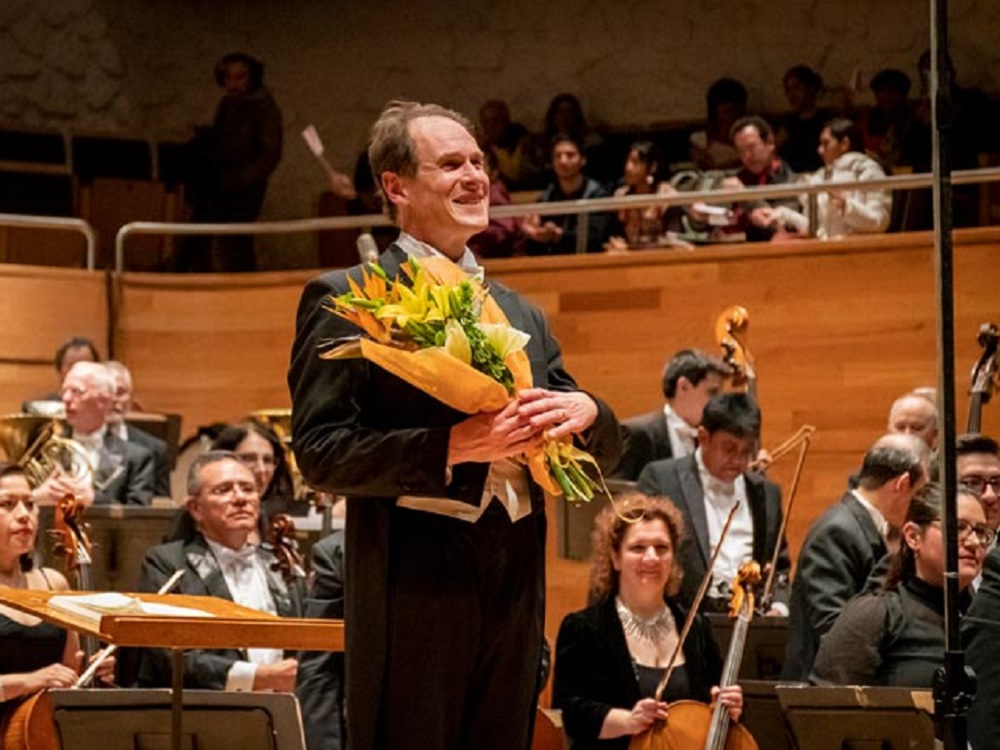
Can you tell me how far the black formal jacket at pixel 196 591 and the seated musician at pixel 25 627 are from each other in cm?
13

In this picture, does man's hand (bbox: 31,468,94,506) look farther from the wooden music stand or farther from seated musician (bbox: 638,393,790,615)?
the wooden music stand

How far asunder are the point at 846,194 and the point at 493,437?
18.4ft

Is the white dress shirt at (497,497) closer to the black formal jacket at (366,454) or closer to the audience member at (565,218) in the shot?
the black formal jacket at (366,454)

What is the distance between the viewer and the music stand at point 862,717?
443 cm

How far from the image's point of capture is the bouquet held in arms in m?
2.79

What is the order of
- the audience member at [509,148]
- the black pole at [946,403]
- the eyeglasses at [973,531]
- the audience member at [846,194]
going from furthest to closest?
the audience member at [509,148] → the audience member at [846,194] → the eyeglasses at [973,531] → the black pole at [946,403]

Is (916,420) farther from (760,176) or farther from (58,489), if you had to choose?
(58,489)

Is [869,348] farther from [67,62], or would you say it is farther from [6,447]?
[67,62]

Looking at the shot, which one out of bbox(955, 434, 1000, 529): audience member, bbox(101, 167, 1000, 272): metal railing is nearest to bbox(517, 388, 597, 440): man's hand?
bbox(955, 434, 1000, 529): audience member

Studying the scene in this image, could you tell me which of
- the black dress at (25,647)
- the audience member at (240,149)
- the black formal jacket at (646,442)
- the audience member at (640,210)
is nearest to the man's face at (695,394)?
the black formal jacket at (646,442)

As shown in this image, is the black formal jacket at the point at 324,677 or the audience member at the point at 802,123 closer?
the black formal jacket at the point at 324,677

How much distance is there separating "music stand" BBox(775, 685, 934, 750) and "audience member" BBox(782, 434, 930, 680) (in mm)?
928

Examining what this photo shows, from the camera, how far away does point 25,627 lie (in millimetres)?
5453

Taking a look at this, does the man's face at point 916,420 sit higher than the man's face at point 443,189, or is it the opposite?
the man's face at point 443,189
